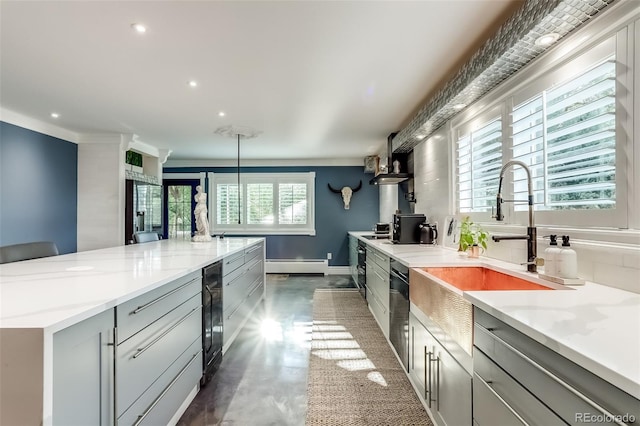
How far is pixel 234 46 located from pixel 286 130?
2207 mm

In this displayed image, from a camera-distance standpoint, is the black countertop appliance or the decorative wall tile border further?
the black countertop appliance

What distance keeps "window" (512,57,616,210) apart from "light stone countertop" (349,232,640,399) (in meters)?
0.46

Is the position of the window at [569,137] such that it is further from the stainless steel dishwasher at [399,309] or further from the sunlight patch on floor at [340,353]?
the sunlight patch on floor at [340,353]

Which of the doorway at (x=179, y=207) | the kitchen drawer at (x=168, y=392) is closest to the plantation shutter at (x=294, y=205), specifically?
the doorway at (x=179, y=207)

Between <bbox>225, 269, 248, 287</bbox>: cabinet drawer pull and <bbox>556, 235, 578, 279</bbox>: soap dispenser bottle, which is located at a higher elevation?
<bbox>556, 235, 578, 279</bbox>: soap dispenser bottle

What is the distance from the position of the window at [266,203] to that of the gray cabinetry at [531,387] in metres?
5.57

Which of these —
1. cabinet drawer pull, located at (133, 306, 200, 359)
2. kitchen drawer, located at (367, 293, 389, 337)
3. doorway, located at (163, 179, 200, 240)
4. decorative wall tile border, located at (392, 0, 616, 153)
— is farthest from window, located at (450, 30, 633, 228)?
doorway, located at (163, 179, 200, 240)

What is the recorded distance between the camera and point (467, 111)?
2705mm

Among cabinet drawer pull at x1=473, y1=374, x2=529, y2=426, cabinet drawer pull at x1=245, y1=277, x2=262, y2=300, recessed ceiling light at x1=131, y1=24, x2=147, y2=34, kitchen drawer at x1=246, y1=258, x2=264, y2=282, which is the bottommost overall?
cabinet drawer pull at x1=245, y1=277, x2=262, y2=300

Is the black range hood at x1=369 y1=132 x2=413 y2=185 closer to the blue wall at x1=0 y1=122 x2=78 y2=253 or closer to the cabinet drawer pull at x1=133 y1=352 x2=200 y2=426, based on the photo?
the cabinet drawer pull at x1=133 y1=352 x2=200 y2=426

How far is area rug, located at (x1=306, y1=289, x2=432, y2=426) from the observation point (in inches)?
74.3

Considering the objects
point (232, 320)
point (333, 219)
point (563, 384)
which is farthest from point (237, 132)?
point (563, 384)

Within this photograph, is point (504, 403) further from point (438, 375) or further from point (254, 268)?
point (254, 268)

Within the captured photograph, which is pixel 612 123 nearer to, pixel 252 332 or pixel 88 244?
pixel 252 332
